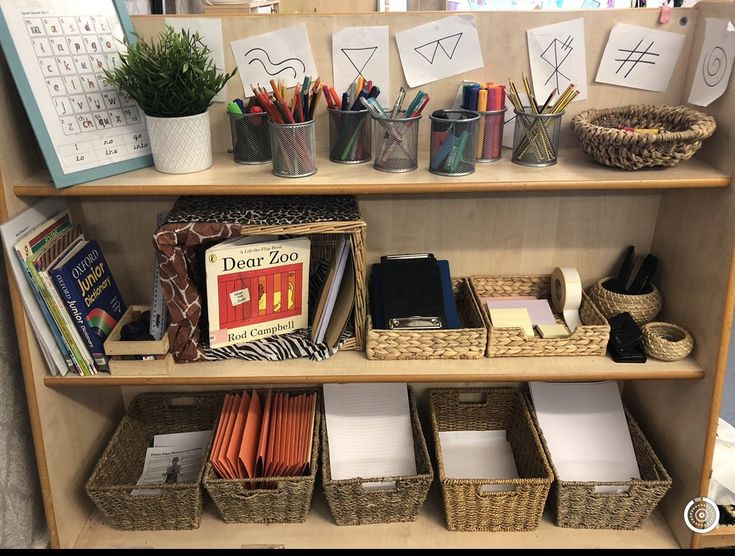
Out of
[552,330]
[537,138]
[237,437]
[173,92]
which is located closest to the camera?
[173,92]

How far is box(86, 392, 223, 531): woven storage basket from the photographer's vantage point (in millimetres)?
1393

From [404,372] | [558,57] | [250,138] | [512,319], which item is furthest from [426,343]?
[558,57]

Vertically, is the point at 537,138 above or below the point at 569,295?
above

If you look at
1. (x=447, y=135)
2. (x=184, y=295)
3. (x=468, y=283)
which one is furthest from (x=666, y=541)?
(x=184, y=295)

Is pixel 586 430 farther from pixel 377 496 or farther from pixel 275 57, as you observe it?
pixel 275 57

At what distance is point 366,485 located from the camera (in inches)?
55.3

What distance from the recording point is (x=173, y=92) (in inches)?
44.2

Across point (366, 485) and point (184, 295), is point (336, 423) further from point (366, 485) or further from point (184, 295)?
point (184, 295)

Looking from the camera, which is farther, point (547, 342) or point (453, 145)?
point (547, 342)

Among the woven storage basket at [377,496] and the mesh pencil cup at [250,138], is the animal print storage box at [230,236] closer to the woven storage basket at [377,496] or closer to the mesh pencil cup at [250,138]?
the mesh pencil cup at [250,138]

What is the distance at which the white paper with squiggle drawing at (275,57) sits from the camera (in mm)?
1276

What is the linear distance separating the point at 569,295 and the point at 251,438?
2.69ft

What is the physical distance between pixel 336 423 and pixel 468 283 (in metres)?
0.48

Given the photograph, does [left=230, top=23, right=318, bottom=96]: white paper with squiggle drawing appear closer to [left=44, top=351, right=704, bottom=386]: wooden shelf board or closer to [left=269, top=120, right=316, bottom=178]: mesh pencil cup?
[left=269, top=120, right=316, bottom=178]: mesh pencil cup
